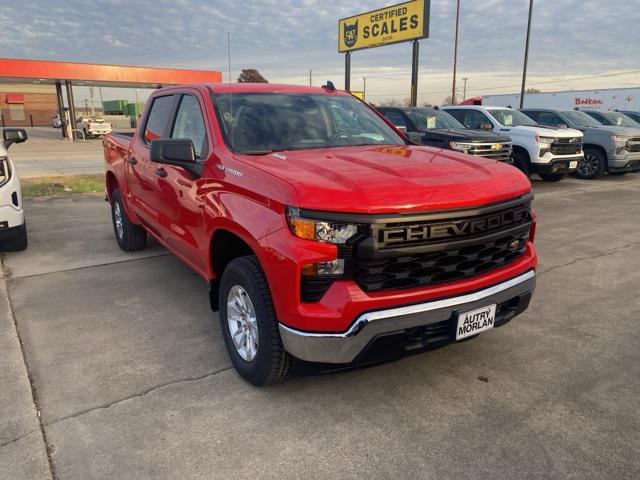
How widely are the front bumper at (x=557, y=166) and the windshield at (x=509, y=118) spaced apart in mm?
1272

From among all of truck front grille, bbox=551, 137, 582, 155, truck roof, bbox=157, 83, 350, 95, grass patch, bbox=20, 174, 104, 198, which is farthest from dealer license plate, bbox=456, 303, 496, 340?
grass patch, bbox=20, 174, 104, 198

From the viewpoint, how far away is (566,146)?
11359mm

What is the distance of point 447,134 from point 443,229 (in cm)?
783

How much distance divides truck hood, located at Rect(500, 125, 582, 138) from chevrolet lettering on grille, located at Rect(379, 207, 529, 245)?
9.03m

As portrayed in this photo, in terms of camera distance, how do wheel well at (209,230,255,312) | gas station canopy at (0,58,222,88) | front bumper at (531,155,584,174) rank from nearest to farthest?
wheel well at (209,230,255,312), front bumper at (531,155,584,174), gas station canopy at (0,58,222,88)

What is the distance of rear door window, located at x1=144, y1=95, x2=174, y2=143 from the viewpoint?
459 centimetres

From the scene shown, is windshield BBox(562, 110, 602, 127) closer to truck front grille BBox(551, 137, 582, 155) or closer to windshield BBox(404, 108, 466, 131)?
truck front grille BBox(551, 137, 582, 155)

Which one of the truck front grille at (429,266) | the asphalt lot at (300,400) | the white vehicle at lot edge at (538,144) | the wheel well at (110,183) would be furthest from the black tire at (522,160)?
the truck front grille at (429,266)

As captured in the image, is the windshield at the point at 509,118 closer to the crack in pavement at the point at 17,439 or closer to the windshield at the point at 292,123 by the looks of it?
the windshield at the point at 292,123

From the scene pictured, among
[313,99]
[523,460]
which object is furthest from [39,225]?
[523,460]

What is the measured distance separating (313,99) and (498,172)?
176 cm

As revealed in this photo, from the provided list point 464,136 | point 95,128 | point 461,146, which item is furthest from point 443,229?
point 95,128

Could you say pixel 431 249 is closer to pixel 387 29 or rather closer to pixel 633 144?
pixel 633 144

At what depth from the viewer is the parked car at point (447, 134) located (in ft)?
31.8
